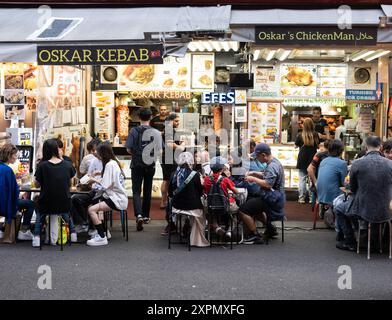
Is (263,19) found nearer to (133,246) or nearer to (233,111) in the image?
(233,111)

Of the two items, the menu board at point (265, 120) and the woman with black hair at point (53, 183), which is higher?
the menu board at point (265, 120)

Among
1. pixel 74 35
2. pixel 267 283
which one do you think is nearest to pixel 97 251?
pixel 267 283

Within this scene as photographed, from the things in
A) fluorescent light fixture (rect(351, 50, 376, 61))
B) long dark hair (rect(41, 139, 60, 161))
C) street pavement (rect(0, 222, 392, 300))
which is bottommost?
street pavement (rect(0, 222, 392, 300))

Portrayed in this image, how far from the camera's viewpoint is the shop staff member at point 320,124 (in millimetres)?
13703

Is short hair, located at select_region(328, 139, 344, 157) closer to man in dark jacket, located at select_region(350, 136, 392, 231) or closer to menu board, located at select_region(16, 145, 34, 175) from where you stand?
man in dark jacket, located at select_region(350, 136, 392, 231)

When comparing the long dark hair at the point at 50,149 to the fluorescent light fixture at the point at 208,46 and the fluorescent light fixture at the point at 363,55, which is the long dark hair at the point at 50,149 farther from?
the fluorescent light fixture at the point at 363,55

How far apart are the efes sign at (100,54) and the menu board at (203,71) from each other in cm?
362

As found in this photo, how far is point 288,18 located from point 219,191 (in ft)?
12.3

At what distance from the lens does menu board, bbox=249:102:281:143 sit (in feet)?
45.3

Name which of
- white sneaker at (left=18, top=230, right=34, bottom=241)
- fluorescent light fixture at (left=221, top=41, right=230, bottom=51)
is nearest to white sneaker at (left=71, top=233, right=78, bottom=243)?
white sneaker at (left=18, top=230, right=34, bottom=241)

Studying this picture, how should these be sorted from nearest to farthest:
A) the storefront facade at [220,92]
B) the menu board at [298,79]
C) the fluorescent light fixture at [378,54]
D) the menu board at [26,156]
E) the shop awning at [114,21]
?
the shop awning at [114,21] → the menu board at [26,156] → the storefront facade at [220,92] → the fluorescent light fixture at [378,54] → the menu board at [298,79]

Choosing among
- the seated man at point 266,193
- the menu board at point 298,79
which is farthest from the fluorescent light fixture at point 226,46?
the seated man at point 266,193

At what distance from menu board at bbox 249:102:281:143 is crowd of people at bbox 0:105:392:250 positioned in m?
3.34

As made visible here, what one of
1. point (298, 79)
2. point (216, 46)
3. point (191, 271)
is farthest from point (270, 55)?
point (191, 271)
